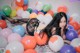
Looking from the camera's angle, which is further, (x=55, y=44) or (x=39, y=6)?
(x=39, y=6)

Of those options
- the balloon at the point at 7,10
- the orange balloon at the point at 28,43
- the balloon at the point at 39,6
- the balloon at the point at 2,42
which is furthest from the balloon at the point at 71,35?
the balloon at the point at 7,10

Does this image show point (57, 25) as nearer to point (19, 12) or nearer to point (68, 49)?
point (68, 49)

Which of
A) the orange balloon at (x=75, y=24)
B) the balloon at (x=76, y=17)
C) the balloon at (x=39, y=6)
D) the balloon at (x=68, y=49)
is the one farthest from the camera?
the balloon at (x=39, y=6)

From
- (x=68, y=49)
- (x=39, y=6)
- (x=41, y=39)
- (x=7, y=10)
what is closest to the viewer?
(x=68, y=49)

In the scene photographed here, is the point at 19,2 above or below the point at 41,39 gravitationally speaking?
above

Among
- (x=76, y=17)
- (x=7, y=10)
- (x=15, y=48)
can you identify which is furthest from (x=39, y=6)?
(x=15, y=48)

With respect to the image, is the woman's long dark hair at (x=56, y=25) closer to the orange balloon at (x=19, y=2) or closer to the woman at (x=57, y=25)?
the woman at (x=57, y=25)

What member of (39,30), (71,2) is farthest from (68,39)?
(71,2)

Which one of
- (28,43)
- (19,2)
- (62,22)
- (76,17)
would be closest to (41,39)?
(28,43)

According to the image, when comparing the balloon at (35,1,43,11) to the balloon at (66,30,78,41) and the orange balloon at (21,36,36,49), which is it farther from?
the orange balloon at (21,36,36,49)

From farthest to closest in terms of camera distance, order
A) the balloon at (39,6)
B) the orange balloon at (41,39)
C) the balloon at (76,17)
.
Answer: the balloon at (39,6) → the balloon at (76,17) → the orange balloon at (41,39)

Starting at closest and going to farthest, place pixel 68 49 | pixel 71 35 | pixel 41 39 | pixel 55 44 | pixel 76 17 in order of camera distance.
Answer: pixel 68 49 → pixel 55 44 → pixel 41 39 → pixel 71 35 → pixel 76 17

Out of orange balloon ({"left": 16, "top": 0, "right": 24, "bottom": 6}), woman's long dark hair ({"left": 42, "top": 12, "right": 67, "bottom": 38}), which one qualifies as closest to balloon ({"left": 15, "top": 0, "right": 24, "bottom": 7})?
orange balloon ({"left": 16, "top": 0, "right": 24, "bottom": 6})

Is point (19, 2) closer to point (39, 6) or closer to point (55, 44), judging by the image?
point (39, 6)
